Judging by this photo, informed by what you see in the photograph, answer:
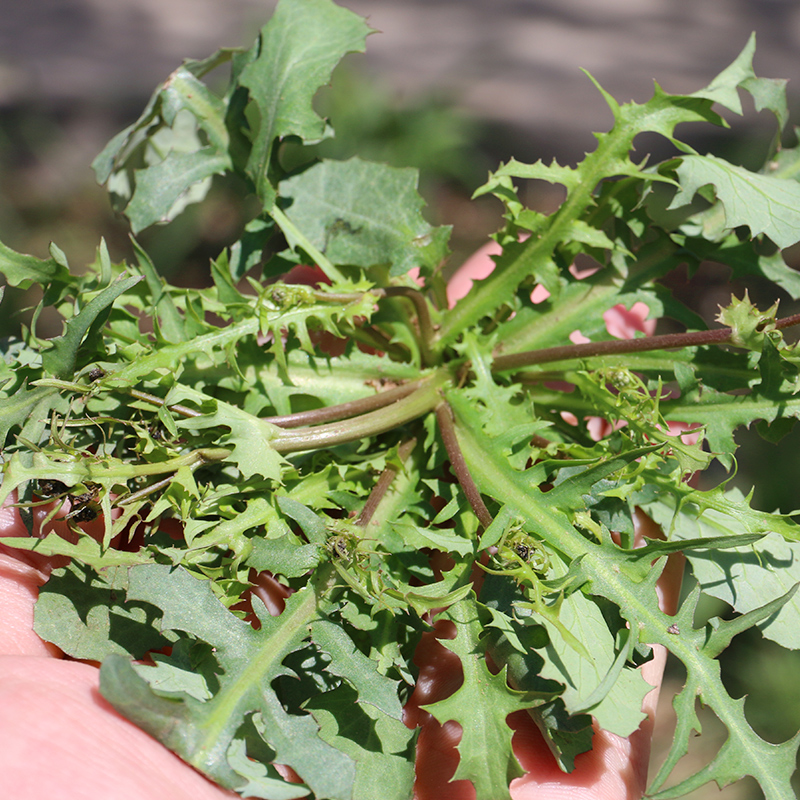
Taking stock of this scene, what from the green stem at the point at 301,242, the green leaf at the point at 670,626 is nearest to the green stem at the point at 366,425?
the green leaf at the point at 670,626

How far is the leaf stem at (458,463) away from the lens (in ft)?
6.59

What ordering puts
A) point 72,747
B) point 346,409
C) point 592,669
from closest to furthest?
point 72,747 < point 592,669 < point 346,409

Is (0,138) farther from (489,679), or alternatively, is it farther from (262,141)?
(489,679)

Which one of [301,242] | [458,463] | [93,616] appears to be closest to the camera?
[93,616]

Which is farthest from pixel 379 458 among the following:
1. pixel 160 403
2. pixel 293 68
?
pixel 293 68

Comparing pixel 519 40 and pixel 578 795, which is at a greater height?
pixel 519 40

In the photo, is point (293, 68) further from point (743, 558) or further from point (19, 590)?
point (743, 558)

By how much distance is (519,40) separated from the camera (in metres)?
7.14

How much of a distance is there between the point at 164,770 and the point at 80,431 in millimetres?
1021

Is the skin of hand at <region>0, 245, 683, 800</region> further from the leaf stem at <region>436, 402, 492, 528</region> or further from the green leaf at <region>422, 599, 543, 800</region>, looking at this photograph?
the leaf stem at <region>436, 402, 492, 528</region>

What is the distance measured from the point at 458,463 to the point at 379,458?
31 cm

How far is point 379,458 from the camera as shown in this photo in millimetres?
2352

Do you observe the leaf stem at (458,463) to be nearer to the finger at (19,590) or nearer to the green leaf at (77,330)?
the green leaf at (77,330)

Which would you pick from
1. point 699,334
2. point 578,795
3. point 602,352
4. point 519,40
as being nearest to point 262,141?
point 602,352
